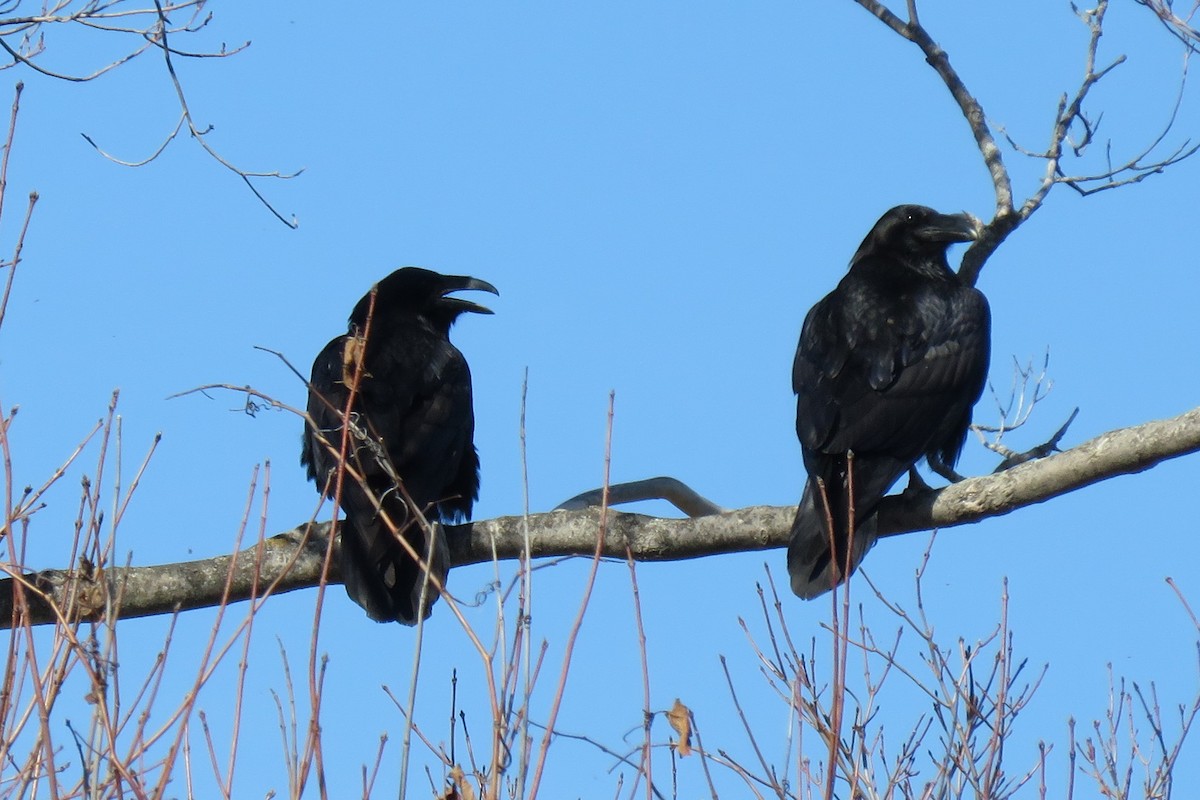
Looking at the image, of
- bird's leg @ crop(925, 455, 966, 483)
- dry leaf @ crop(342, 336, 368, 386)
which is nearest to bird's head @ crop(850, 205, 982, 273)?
bird's leg @ crop(925, 455, 966, 483)

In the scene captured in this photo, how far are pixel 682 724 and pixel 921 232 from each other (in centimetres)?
497

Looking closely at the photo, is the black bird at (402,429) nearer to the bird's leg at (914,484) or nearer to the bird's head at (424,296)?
the bird's head at (424,296)

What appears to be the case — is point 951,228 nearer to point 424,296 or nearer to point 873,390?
point 873,390

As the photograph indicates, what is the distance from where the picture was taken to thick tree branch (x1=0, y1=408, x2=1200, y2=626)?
5.20 meters

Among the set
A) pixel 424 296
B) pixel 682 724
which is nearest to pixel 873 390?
pixel 424 296

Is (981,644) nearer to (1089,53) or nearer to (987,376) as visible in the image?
(987,376)

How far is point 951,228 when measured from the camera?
7.81 meters

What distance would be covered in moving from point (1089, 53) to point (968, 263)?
1006 mm

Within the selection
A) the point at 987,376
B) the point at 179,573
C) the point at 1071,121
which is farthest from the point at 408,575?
the point at 1071,121

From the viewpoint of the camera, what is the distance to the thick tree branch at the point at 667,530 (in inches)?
205

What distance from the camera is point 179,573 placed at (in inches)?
226

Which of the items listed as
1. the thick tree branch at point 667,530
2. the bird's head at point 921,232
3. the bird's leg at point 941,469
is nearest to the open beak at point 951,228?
the bird's head at point 921,232

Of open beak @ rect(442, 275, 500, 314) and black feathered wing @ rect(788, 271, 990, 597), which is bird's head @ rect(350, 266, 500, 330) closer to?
open beak @ rect(442, 275, 500, 314)

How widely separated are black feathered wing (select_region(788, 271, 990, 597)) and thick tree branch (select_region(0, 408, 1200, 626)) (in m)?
0.17
